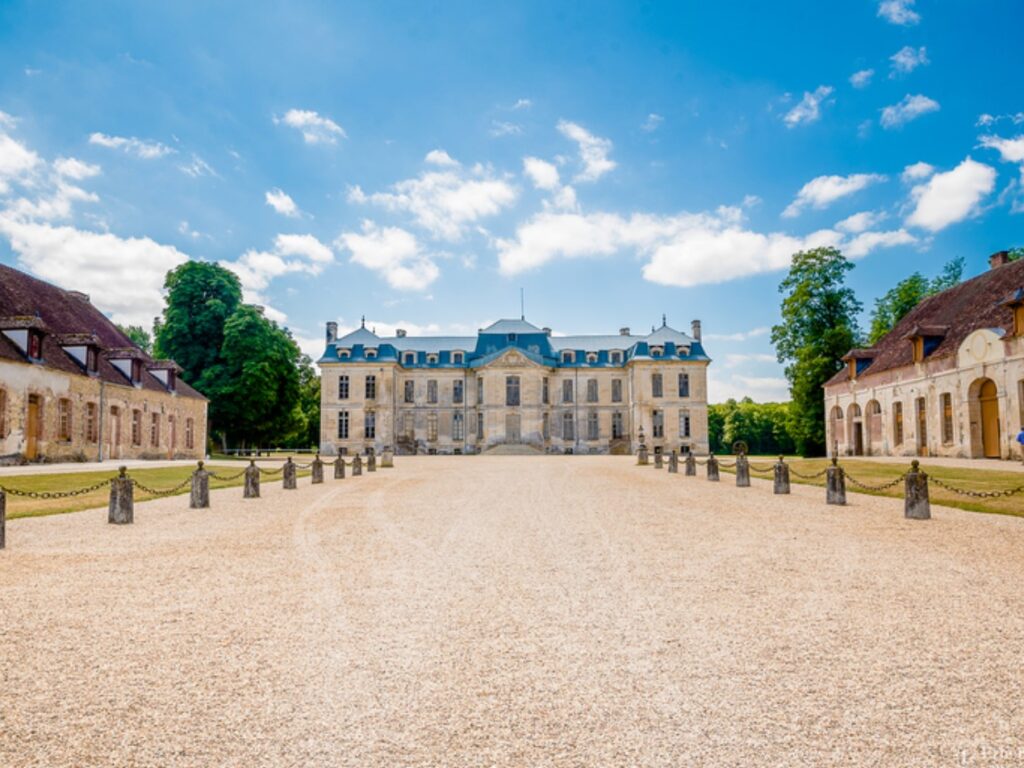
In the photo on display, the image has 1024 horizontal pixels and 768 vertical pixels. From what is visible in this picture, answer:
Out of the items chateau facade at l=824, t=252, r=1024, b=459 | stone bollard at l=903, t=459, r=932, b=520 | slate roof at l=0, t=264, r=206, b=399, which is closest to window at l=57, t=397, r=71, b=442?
slate roof at l=0, t=264, r=206, b=399

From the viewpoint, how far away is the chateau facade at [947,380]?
22.3 meters

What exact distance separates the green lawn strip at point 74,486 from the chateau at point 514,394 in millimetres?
27330

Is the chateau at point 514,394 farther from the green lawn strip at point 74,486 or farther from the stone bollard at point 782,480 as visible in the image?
the stone bollard at point 782,480

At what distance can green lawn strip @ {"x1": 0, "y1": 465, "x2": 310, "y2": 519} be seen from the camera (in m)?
11.6

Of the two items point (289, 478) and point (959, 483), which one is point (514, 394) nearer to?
point (289, 478)

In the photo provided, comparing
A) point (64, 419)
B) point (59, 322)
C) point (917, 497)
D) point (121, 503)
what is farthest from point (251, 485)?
point (59, 322)

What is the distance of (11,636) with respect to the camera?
448cm

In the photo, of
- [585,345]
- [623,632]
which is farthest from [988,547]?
[585,345]

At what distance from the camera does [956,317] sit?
2697 cm

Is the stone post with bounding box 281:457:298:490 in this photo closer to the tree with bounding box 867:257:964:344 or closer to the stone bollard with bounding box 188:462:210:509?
the stone bollard with bounding box 188:462:210:509

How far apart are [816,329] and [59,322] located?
124 feet

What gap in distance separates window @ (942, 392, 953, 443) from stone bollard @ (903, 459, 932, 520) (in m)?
18.1

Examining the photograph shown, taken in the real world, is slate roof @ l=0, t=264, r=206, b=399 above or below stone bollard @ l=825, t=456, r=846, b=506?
above

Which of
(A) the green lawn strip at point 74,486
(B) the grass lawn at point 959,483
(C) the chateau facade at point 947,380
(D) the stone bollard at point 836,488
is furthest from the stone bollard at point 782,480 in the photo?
(A) the green lawn strip at point 74,486
